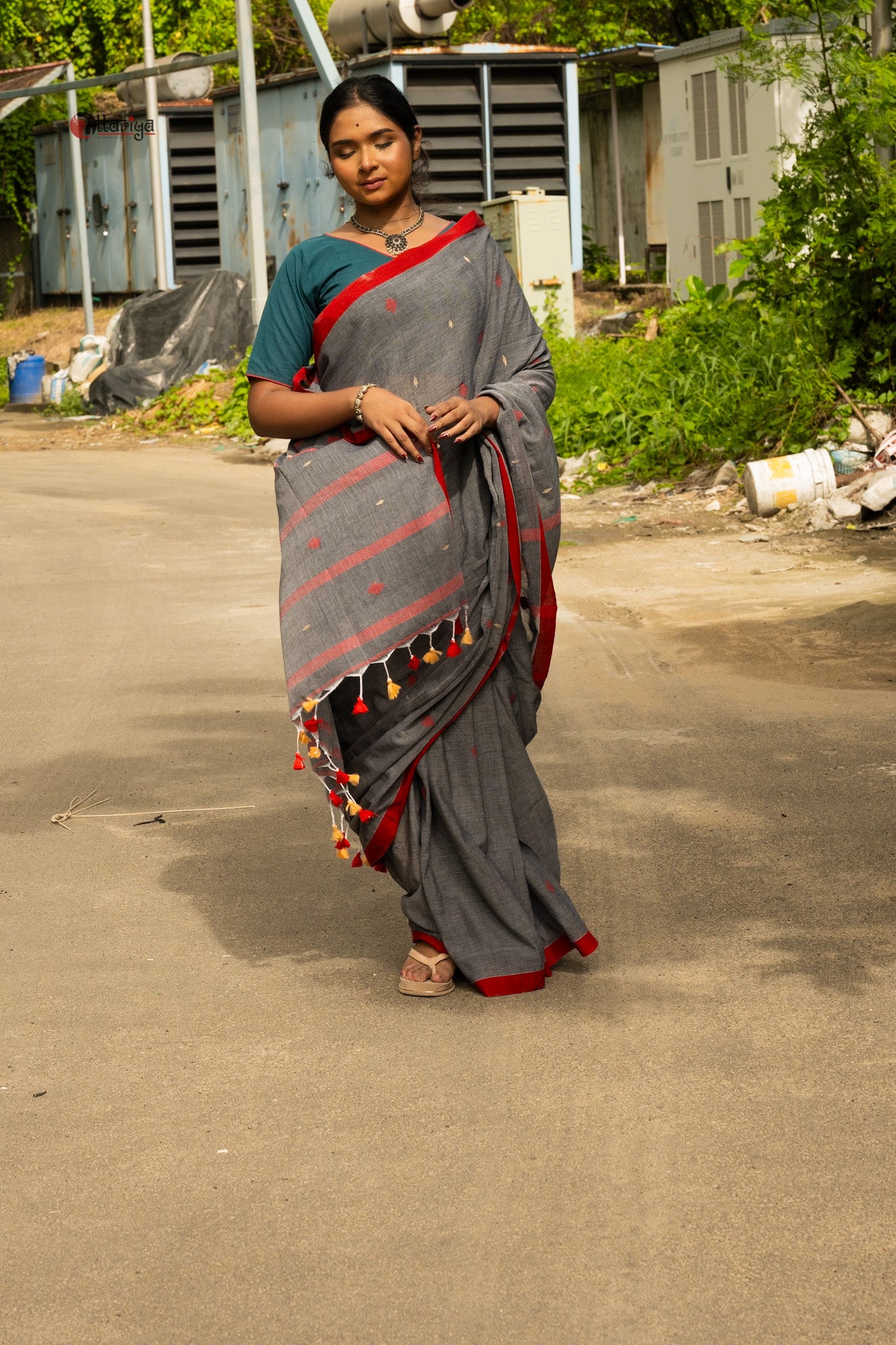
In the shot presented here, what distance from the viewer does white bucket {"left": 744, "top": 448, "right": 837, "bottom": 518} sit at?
9516mm

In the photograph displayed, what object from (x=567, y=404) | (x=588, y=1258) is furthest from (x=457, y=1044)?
(x=567, y=404)

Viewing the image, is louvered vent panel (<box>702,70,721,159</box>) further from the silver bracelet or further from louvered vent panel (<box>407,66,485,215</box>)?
the silver bracelet

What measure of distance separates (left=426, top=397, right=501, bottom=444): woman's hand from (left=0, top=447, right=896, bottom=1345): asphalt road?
119 cm

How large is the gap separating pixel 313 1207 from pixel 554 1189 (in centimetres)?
39

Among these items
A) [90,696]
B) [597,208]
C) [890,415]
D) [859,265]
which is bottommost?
[90,696]

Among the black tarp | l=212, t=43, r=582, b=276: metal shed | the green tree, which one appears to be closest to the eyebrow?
the green tree

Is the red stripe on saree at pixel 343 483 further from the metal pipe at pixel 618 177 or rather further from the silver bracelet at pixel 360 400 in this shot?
the metal pipe at pixel 618 177

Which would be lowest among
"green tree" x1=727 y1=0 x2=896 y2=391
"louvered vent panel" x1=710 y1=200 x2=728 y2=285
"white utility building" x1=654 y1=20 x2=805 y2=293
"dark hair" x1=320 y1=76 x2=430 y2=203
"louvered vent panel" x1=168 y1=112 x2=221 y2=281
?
"dark hair" x1=320 y1=76 x2=430 y2=203

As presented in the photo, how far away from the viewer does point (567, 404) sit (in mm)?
12344

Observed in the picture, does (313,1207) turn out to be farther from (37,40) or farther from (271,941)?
(37,40)

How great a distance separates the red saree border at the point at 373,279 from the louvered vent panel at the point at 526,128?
17.1 metres

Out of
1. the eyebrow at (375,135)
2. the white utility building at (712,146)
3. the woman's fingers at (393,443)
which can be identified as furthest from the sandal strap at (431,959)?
the white utility building at (712,146)

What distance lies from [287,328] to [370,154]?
0.39m

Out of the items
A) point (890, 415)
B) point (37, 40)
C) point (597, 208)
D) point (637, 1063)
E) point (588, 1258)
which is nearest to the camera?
point (588, 1258)
